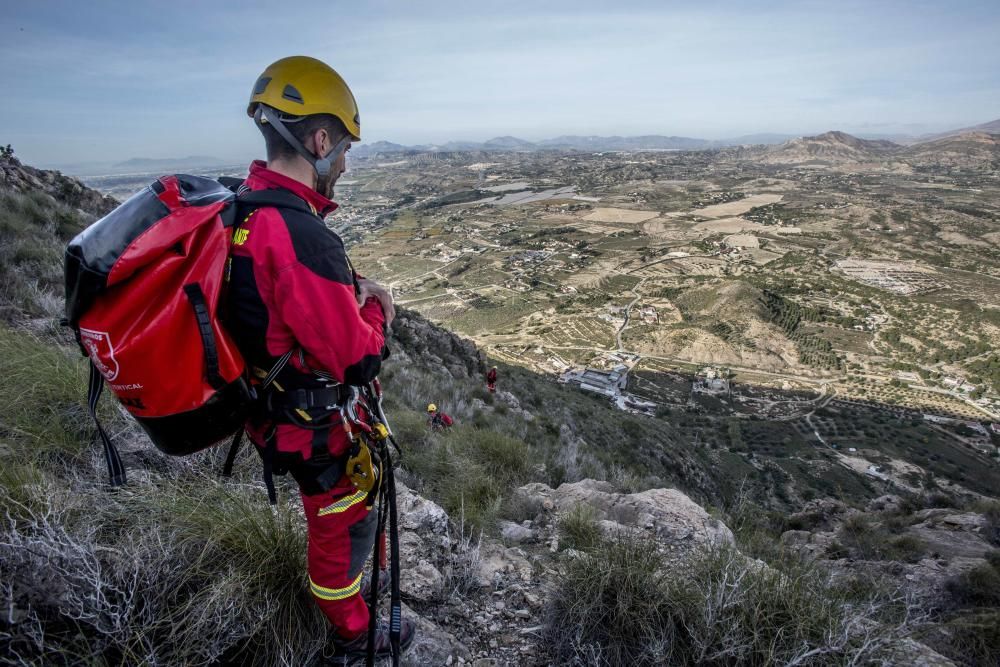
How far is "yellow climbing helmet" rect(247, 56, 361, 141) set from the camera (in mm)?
1953

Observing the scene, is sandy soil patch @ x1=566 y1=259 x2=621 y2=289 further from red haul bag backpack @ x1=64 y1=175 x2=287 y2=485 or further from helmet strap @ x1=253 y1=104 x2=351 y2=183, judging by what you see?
red haul bag backpack @ x1=64 y1=175 x2=287 y2=485

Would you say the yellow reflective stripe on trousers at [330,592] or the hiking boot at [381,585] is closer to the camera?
the yellow reflective stripe on trousers at [330,592]

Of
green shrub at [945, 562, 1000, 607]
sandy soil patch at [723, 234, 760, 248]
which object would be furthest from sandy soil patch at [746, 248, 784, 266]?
green shrub at [945, 562, 1000, 607]

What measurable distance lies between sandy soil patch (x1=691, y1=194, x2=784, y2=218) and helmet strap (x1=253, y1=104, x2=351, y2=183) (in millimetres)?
133169

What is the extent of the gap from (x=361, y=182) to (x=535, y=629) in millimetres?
186238

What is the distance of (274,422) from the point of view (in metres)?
2.01

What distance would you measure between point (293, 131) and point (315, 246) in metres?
0.63

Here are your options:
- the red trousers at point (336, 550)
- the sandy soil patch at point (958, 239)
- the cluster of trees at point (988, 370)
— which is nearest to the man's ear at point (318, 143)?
the red trousers at point (336, 550)

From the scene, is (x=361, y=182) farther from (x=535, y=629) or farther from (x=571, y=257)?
(x=535, y=629)

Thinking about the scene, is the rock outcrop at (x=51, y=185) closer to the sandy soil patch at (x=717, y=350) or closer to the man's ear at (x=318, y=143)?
the man's ear at (x=318, y=143)

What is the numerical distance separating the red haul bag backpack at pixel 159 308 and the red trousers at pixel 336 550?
0.64 meters

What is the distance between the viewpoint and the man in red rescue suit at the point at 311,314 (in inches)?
69.4

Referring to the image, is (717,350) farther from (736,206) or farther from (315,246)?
(736,206)

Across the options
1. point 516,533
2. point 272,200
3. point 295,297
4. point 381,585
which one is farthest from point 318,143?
point 516,533
